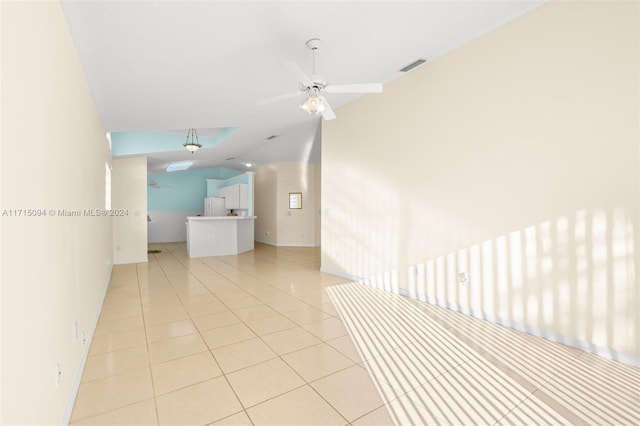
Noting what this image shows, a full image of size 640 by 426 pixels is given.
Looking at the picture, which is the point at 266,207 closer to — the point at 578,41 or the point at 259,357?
the point at 259,357

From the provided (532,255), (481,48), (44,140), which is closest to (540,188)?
(532,255)

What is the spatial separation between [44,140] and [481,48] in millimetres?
3814

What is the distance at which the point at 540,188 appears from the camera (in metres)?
2.71

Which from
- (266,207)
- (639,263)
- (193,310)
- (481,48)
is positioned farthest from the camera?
(266,207)

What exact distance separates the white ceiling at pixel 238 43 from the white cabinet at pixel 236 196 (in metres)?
5.14

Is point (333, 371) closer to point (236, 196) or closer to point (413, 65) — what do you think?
point (413, 65)

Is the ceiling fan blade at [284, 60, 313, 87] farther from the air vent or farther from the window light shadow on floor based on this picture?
the window light shadow on floor

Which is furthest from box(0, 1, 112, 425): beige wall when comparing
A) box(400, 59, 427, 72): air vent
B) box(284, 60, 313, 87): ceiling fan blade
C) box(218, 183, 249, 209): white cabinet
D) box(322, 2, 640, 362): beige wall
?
box(218, 183, 249, 209): white cabinet

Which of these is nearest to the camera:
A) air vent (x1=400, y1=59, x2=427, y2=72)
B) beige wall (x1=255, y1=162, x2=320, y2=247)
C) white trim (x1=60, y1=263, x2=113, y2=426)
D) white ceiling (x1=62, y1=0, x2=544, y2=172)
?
white trim (x1=60, y1=263, x2=113, y2=426)

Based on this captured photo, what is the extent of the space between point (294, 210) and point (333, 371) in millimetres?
8041

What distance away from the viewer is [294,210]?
10078mm

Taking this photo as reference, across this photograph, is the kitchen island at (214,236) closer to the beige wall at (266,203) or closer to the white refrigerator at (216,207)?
the beige wall at (266,203)

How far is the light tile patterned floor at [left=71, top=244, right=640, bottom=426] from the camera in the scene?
1736 mm

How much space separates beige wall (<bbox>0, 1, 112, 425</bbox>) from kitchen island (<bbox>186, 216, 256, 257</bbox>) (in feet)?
17.8
